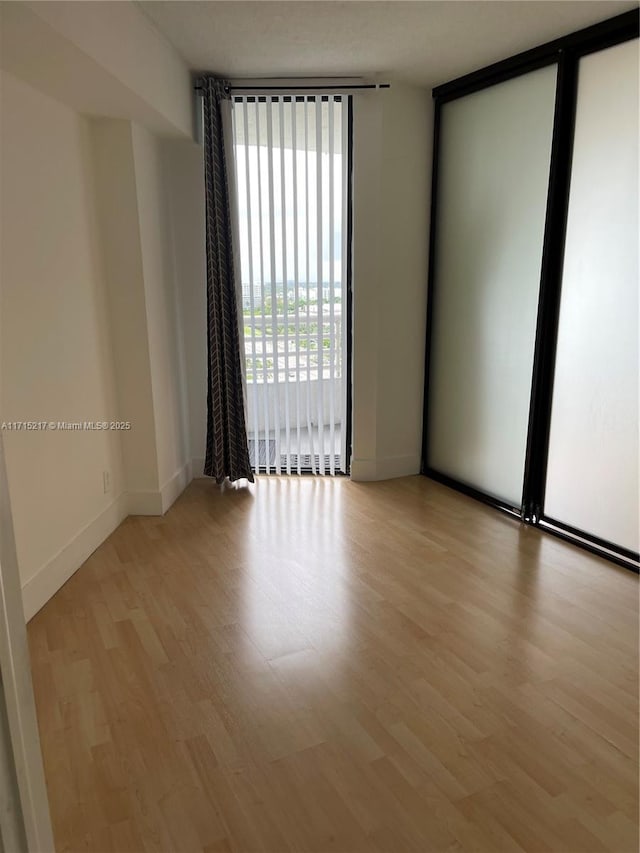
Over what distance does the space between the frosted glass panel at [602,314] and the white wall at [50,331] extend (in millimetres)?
2531

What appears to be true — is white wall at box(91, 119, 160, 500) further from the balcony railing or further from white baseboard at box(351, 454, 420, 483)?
white baseboard at box(351, 454, 420, 483)

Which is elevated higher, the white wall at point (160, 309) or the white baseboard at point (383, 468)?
the white wall at point (160, 309)

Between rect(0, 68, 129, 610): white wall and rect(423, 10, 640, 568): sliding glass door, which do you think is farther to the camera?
rect(423, 10, 640, 568): sliding glass door

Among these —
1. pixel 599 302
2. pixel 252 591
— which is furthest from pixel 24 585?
pixel 599 302

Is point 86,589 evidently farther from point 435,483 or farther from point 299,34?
point 299,34

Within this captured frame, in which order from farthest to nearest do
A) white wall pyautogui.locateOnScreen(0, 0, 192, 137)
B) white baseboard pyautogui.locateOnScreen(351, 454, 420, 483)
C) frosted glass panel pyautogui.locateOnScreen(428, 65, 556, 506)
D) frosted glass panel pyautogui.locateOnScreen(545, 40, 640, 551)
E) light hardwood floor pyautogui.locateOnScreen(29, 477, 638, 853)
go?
white baseboard pyautogui.locateOnScreen(351, 454, 420, 483) < frosted glass panel pyautogui.locateOnScreen(428, 65, 556, 506) < frosted glass panel pyautogui.locateOnScreen(545, 40, 640, 551) < white wall pyautogui.locateOnScreen(0, 0, 192, 137) < light hardwood floor pyautogui.locateOnScreen(29, 477, 638, 853)

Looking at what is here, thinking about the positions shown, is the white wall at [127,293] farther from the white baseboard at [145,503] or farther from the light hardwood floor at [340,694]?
the light hardwood floor at [340,694]

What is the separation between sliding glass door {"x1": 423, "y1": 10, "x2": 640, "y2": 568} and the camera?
118 inches

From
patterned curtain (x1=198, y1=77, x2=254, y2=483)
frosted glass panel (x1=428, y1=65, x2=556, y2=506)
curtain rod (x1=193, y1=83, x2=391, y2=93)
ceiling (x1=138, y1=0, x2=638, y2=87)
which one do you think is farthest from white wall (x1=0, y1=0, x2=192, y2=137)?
frosted glass panel (x1=428, y1=65, x2=556, y2=506)

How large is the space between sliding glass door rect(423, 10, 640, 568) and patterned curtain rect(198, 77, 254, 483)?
4.56 ft

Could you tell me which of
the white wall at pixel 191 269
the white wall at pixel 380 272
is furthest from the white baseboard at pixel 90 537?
the white wall at pixel 380 272

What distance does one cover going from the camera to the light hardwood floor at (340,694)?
1.70 m

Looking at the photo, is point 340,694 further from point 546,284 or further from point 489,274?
point 489,274

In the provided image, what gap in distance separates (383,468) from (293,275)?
1496mm
